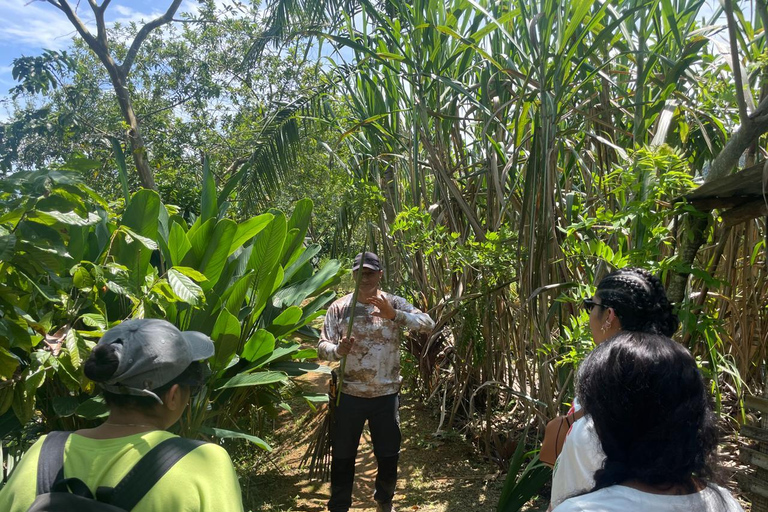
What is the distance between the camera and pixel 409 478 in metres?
3.88

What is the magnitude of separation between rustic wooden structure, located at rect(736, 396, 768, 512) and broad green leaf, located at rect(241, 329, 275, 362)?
85.3 inches

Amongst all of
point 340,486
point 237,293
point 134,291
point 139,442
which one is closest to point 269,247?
point 237,293

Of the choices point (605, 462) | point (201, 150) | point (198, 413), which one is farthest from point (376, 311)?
point (201, 150)

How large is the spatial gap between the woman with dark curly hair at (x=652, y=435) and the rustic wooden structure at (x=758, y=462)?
154cm

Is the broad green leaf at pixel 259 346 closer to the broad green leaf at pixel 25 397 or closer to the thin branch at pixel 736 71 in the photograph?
the broad green leaf at pixel 25 397

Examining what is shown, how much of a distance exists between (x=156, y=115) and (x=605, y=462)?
1035 cm

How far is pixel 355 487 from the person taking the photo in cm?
383

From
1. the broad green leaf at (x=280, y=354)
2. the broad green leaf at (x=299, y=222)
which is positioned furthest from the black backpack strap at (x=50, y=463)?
the broad green leaf at (x=299, y=222)

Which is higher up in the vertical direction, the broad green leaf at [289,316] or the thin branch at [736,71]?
the thin branch at [736,71]

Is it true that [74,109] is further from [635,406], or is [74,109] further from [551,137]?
[635,406]

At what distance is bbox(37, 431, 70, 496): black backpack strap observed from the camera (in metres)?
1.12

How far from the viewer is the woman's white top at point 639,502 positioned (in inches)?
39.0

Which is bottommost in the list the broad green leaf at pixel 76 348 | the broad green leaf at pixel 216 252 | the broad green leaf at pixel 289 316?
the broad green leaf at pixel 289 316

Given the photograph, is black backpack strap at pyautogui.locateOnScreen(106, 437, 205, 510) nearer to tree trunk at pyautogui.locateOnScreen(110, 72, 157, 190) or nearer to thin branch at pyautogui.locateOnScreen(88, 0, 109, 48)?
tree trunk at pyautogui.locateOnScreen(110, 72, 157, 190)
